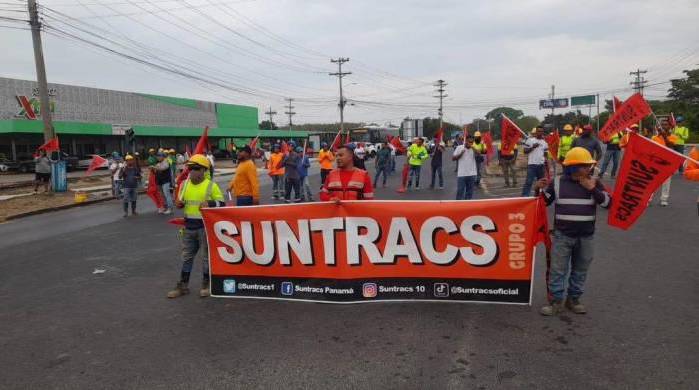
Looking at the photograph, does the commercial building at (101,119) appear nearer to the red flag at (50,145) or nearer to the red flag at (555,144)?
the red flag at (50,145)

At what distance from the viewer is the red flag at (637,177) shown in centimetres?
439

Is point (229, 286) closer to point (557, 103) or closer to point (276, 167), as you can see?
point (276, 167)

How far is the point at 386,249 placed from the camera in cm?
487

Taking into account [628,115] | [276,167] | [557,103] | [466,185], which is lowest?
[466,185]

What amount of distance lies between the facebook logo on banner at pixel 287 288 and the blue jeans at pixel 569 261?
97.9 inches

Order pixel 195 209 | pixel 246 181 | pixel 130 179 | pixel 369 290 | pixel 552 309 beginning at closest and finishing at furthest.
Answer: pixel 552 309 < pixel 369 290 < pixel 195 209 < pixel 246 181 < pixel 130 179

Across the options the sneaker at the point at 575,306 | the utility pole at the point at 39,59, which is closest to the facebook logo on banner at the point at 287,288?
the sneaker at the point at 575,306

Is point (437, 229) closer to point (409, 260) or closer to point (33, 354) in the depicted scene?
point (409, 260)

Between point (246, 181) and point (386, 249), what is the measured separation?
170 inches

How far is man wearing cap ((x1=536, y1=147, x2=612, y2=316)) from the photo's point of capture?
4508 millimetres

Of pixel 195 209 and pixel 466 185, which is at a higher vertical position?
pixel 195 209

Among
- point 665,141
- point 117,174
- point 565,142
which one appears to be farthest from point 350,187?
point 117,174

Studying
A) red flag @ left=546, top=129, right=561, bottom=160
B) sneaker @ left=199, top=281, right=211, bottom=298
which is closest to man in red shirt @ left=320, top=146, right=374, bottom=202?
sneaker @ left=199, top=281, right=211, bottom=298

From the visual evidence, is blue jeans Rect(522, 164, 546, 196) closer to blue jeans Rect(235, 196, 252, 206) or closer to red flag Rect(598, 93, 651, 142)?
red flag Rect(598, 93, 651, 142)
